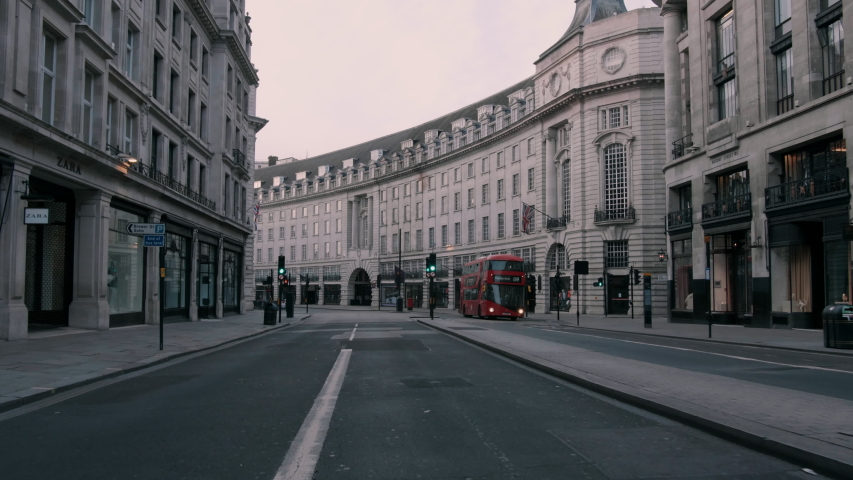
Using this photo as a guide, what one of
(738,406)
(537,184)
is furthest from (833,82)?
(537,184)

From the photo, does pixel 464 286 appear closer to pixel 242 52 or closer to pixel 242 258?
pixel 242 258

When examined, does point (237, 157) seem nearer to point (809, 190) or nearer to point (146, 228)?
point (146, 228)

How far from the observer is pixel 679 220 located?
3678cm

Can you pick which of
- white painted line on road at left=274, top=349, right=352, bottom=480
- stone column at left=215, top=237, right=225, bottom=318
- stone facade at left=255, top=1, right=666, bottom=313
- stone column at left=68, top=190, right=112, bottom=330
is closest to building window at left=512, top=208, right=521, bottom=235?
stone facade at left=255, top=1, right=666, bottom=313

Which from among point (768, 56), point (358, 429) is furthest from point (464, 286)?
point (358, 429)

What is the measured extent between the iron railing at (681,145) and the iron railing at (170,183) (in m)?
26.9

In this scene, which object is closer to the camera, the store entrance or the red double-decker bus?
the store entrance

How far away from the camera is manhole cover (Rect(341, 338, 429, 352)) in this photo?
1705cm

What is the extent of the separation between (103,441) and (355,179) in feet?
279

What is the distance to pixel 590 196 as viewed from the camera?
49.2 metres

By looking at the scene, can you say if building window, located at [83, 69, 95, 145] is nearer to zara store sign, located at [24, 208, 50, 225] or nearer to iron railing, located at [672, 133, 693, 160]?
zara store sign, located at [24, 208, 50, 225]

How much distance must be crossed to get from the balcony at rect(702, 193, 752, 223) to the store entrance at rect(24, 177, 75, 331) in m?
28.1

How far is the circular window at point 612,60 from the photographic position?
158 feet

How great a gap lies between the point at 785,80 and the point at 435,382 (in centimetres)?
2508
